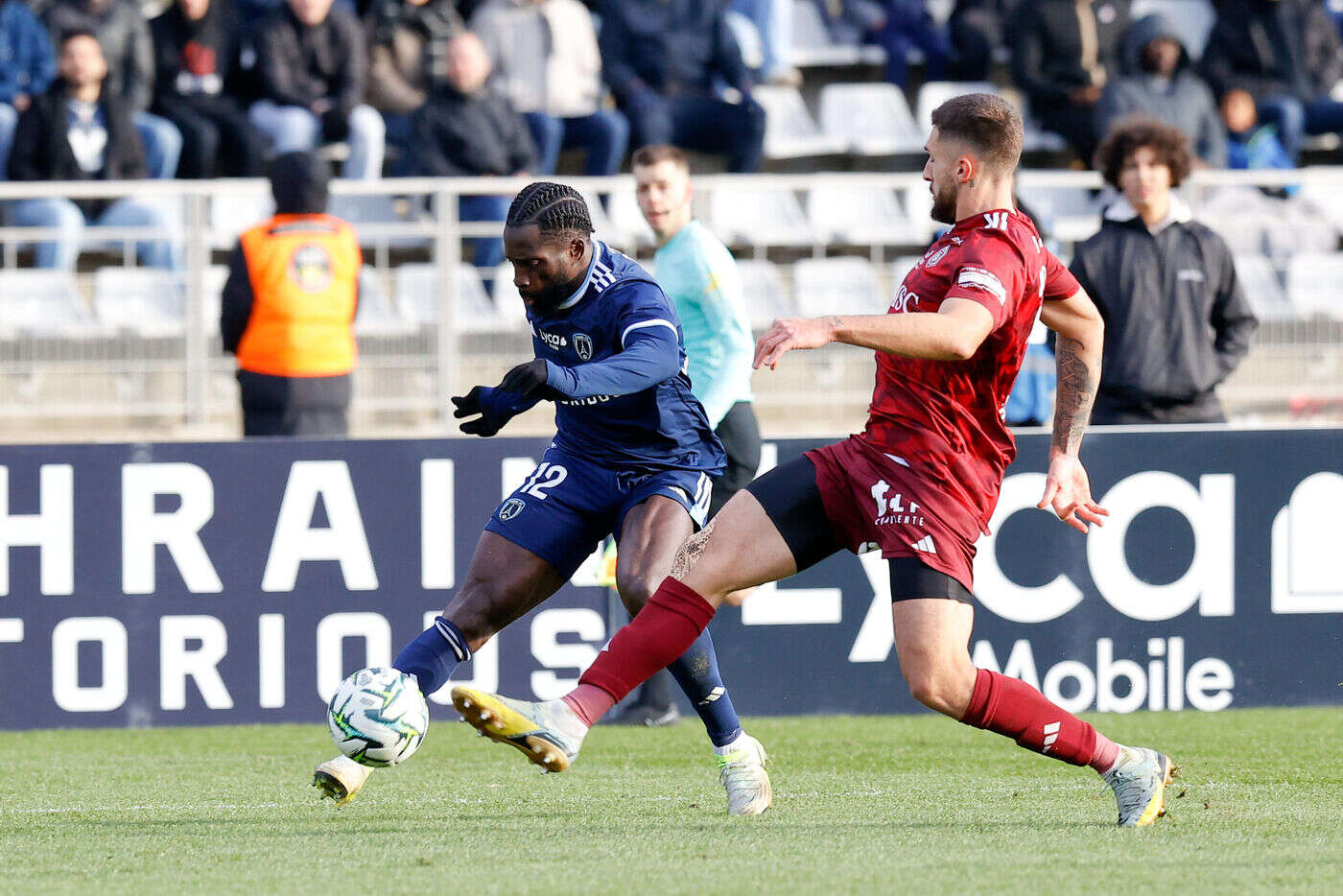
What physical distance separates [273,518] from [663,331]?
3.30 m

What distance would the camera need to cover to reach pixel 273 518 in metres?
8.77

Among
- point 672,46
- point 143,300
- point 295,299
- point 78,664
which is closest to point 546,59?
point 672,46

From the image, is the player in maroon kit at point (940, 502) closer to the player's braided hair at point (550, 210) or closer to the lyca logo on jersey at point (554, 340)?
the lyca logo on jersey at point (554, 340)

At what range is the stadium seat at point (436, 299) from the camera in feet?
36.3

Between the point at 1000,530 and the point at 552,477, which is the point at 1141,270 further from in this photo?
the point at 552,477

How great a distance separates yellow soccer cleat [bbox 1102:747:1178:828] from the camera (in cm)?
570

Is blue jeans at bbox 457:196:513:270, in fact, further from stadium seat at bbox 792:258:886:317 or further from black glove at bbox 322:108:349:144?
black glove at bbox 322:108:349:144

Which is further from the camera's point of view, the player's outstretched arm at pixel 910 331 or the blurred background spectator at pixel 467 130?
the blurred background spectator at pixel 467 130

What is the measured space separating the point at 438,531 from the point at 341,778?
2.94m

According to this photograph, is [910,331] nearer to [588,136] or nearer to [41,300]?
[41,300]

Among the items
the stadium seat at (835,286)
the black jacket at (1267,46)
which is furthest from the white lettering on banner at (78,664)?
the black jacket at (1267,46)

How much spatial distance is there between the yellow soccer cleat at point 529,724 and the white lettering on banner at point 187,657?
386 centimetres

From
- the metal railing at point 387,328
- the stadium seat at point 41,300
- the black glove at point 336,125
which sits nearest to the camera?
the metal railing at point 387,328

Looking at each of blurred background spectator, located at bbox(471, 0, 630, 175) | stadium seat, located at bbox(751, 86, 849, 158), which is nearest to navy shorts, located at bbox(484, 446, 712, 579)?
blurred background spectator, located at bbox(471, 0, 630, 175)
